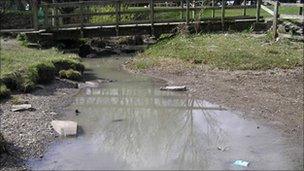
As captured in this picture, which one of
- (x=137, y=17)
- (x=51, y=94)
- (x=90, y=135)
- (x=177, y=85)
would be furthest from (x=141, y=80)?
(x=137, y=17)

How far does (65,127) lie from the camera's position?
41.0ft

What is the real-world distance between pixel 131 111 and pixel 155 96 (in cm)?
190

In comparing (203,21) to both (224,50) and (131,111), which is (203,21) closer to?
(224,50)

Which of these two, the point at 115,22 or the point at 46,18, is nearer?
the point at 46,18

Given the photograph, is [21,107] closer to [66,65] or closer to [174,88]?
[174,88]

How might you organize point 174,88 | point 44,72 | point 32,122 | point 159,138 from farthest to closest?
point 44,72
point 174,88
point 32,122
point 159,138

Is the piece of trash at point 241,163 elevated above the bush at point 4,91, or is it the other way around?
the bush at point 4,91

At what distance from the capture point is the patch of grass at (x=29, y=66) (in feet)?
53.0

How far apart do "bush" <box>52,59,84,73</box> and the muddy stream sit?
267 centimetres

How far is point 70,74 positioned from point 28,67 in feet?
6.26

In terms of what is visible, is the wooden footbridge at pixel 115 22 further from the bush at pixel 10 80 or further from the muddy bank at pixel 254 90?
the bush at pixel 10 80

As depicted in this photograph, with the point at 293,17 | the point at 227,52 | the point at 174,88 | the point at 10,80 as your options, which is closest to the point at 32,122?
the point at 10,80

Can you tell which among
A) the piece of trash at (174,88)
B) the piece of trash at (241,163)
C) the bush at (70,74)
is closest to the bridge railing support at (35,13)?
the bush at (70,74)

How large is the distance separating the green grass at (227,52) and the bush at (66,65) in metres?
2.47
